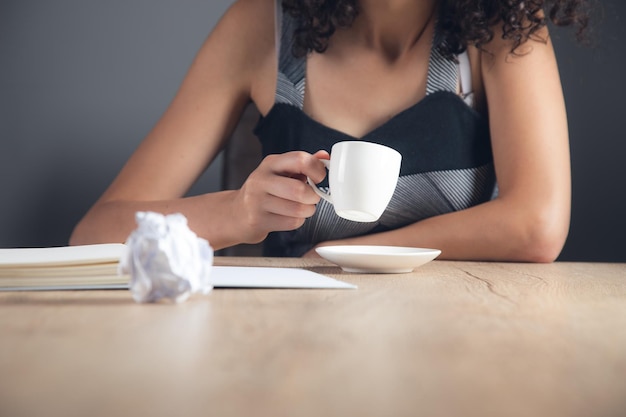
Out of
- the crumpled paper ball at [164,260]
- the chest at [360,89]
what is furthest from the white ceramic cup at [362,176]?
the chest at [360,89]

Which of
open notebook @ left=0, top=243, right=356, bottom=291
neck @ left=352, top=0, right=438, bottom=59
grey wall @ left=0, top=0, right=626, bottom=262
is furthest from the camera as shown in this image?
grey wall @ left=0, top=0, right=626, bottom=262

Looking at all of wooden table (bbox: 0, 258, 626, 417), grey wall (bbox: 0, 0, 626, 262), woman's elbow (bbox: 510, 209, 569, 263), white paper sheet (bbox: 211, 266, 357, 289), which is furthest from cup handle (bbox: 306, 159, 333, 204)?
grey wall (bbox: 0, 0, 626, 262)

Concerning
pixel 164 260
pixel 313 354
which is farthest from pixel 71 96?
pixel 313 354

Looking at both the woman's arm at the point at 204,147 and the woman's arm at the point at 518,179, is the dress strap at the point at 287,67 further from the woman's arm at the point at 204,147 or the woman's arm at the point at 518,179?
the woman's arm at the point at 518,179

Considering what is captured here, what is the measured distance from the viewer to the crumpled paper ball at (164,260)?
1.85 ft

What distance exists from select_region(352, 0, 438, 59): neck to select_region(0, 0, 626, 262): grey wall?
28.8 inches

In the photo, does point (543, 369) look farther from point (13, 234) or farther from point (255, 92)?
A: point (13, 234)

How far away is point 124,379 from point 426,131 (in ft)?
4.10

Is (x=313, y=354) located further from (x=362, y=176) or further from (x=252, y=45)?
(x=252, y=45)

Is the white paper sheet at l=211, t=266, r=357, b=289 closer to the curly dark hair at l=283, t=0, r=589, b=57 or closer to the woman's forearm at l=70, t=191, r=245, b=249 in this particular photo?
the woman's forearm at l=70, t=191, r=245, b=249

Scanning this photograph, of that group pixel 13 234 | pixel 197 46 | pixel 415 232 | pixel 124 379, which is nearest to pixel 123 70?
pixel 197 46

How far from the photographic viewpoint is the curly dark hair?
4.83 feet

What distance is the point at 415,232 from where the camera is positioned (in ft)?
4.15

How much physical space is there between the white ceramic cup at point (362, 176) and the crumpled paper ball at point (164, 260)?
29 cm
